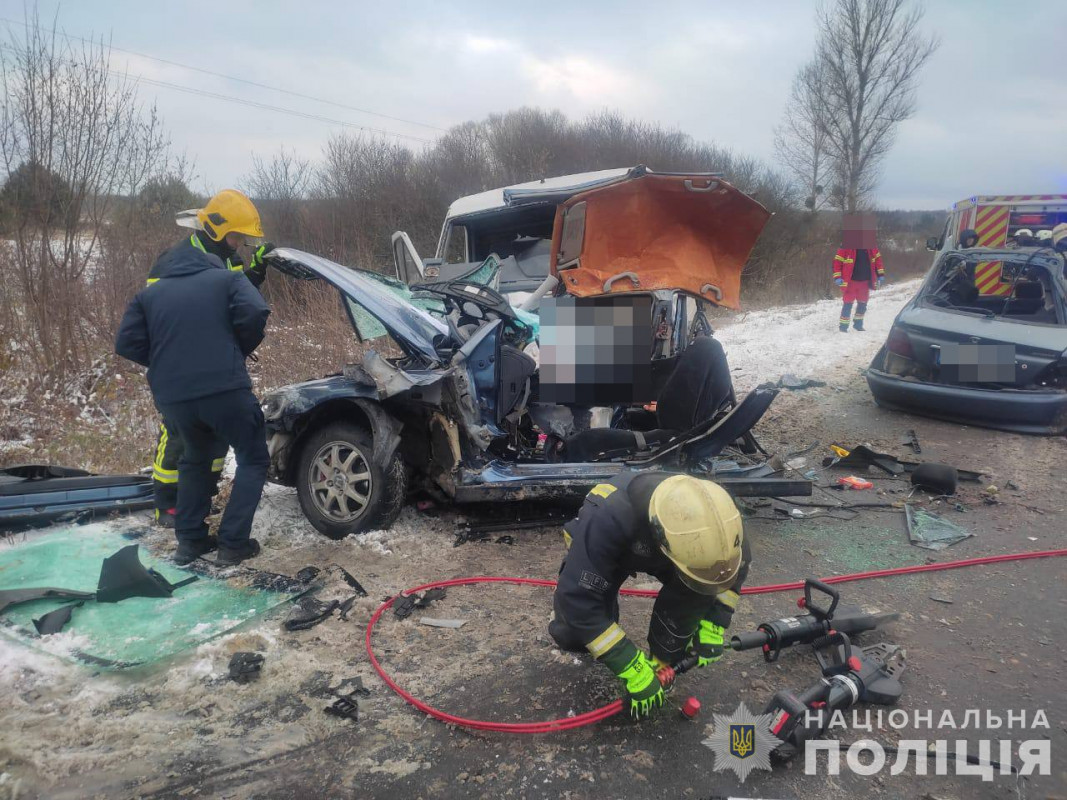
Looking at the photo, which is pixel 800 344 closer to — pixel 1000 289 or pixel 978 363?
pixel 1000 289

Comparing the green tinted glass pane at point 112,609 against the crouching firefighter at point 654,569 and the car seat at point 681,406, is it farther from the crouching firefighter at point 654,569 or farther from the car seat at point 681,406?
the car seat at point 681,406

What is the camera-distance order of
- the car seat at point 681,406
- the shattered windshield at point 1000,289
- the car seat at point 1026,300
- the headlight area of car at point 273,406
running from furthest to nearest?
the car seat at point 1026,300
the shattered windshield at point 1000,289
the car seat at point 681,406
the headlight area of car at point 273,406

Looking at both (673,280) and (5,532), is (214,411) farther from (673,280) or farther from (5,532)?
(673,280)

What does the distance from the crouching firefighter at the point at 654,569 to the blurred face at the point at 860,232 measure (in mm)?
9530

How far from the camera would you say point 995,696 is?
2.51m

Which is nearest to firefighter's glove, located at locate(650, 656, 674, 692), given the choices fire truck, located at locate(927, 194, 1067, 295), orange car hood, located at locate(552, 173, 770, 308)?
orange car hood, located at locate(552, 173, 770, 308)

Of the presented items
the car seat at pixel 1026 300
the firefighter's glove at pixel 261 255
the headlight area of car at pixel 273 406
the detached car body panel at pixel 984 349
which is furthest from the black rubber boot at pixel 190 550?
the car seat at pixel 1026 300

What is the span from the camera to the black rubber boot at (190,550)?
3.64m

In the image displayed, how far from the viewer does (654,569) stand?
241 centimetres

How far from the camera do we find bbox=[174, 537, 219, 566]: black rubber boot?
143 inches

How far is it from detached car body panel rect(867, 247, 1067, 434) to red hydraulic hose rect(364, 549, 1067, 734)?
7.55 ft

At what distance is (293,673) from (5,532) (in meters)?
2.60

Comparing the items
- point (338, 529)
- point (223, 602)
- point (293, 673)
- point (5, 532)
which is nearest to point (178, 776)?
point (293, 673)

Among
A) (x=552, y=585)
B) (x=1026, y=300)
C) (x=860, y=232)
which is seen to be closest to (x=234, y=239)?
(x=552, y=585)
